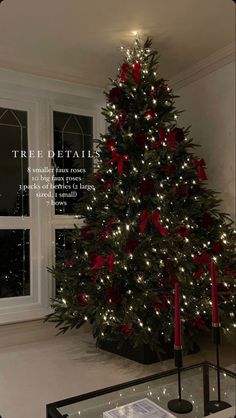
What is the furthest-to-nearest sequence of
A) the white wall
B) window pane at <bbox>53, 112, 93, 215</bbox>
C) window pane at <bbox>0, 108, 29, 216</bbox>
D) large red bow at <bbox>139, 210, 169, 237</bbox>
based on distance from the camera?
window pane at <bbox>53, 112, 93, 215</bbox> → window pane at <bbox>0, 108, 29, 216</bbox> → the white wall → large red bow at <bbox>139, 210, 169, 237</bbox>

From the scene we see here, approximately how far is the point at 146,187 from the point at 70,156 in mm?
1090

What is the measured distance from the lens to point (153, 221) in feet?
6.93

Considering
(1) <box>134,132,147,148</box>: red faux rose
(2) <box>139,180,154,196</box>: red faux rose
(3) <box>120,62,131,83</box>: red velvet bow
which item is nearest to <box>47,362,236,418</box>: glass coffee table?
(2) <box>139,180,154,196</box>: red faux rose

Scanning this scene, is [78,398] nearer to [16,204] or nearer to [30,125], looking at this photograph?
[16,204]

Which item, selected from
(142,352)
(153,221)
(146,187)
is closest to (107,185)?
(146,187)

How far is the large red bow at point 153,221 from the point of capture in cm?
208

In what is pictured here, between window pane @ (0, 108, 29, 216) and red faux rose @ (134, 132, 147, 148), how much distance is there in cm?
99

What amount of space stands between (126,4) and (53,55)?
2.45ft

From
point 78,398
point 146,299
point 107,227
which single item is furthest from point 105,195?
point 78,398

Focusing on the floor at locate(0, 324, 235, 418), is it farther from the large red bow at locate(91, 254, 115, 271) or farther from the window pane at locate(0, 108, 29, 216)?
the window pane at locate(0, 108, 29, 216)

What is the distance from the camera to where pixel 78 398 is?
1257 millimetres

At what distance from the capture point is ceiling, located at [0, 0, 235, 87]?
6.83ft

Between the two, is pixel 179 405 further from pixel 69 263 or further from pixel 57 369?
pixel 69 263

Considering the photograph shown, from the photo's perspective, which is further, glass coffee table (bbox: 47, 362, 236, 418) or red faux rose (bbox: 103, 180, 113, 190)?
red faux rose (bbox: 103, 180, 113, 190)
